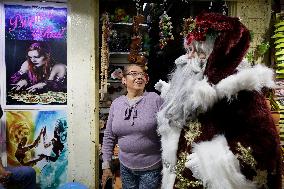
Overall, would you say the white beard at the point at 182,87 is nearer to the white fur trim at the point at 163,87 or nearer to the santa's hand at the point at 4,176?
the white fur trim at the point at 163,87

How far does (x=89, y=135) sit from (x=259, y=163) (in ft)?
8.86

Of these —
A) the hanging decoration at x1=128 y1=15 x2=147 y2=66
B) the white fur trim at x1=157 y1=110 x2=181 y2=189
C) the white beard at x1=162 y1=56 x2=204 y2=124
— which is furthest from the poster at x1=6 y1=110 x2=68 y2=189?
the white beard at x1=162 y1=56 x2=204 y2=124

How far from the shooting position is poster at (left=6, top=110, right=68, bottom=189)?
3.99 m

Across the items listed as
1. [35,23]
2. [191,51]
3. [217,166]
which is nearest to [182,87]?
[191,51]

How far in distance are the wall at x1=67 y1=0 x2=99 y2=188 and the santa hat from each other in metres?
2.43

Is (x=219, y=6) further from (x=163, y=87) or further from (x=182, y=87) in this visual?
(x=182, y=87)

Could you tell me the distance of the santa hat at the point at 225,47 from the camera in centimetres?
175

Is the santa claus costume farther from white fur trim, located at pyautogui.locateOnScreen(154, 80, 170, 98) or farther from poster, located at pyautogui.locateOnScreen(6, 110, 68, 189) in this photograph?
poster, located at pyautogui.locateOnScreen(6, 110, 68, 189)

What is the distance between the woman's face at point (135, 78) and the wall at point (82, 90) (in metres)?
1.29

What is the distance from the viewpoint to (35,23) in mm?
4000

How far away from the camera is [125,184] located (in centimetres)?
282

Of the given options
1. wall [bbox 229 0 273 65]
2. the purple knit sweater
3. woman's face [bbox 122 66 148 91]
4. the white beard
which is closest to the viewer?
the white beard

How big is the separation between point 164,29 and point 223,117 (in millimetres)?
2899

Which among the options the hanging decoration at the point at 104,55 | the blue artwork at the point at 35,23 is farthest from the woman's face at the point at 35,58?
the hanging decoration at the point at 104,55
